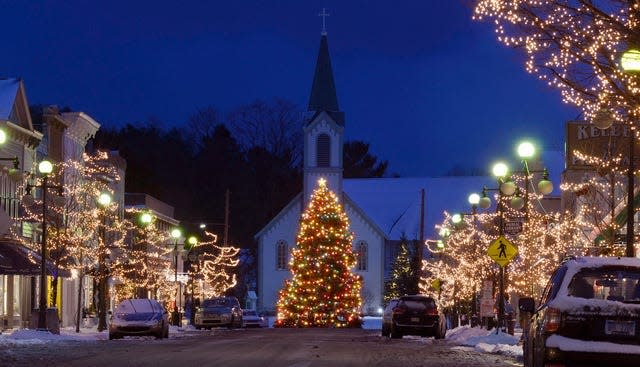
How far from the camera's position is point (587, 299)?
1540cm

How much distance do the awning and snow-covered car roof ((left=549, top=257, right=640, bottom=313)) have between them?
35.5 m

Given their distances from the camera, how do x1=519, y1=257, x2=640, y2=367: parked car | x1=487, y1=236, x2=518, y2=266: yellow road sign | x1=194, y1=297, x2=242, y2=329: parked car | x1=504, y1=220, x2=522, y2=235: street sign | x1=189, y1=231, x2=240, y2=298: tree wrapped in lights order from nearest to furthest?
x1=519, y1=257, x2=640, y2=367: parked car < x1=504, y1=220, x2=522, y2=235: street sign < x1=487, y1=236, x2=518, y2=266: yellow road sign < x1=194, y1=297, x2=242, y2=329: parked car < x1=189, y1=231, x2=240, y2=298: tree wrapped in lights

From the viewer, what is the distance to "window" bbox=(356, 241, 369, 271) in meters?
113

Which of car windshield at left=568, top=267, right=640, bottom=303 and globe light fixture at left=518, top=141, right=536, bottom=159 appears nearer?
car windshield at left=568, top=267, right=640, bottom=303

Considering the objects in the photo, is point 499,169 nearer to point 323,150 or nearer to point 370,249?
point 323,150

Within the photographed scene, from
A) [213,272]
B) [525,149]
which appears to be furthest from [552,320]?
[213,272]

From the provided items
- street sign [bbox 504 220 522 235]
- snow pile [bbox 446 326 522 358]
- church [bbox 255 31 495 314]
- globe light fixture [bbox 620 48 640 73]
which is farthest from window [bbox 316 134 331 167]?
globe light fixture [bbox 620 48 640 73]

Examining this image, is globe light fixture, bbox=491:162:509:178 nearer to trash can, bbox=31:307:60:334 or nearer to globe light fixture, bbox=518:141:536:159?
globe light fixture, bbox=518:141:536:159

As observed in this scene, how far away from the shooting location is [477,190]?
119m

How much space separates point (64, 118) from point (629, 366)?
5312 centimetres

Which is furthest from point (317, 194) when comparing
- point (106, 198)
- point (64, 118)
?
Answer: point (106, 198)

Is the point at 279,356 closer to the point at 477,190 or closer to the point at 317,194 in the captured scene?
the point at 317,194

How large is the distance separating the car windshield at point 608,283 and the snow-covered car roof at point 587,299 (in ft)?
0.17

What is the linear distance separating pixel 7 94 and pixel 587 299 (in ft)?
142
